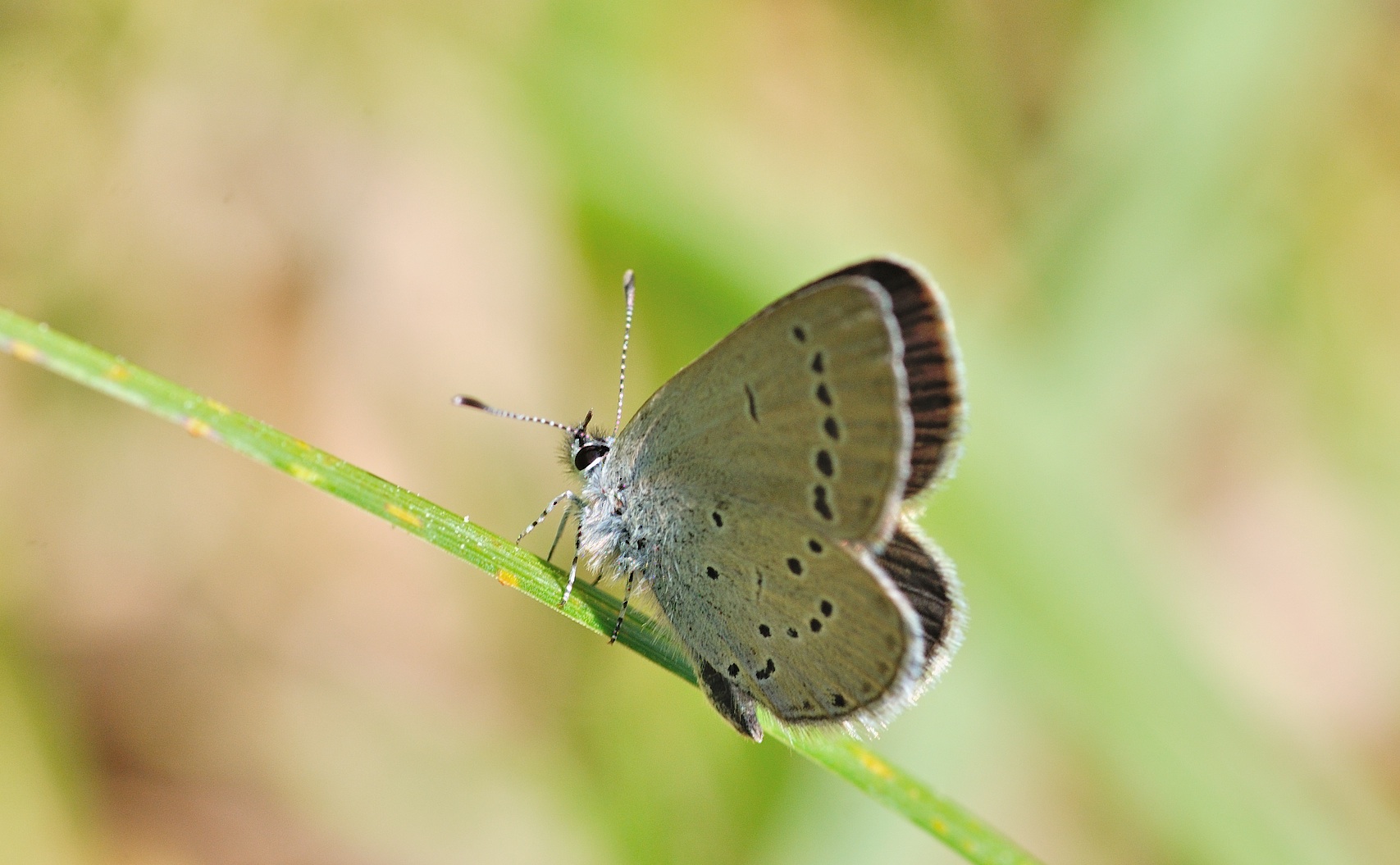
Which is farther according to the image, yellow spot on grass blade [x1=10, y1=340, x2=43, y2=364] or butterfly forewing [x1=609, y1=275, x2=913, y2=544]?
butterfly forewing [x1=609, y1=275, x2=913, y2=544]

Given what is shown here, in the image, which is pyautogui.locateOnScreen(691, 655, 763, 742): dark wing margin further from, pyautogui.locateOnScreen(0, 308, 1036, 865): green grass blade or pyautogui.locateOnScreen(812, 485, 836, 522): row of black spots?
pyautogui.locateOnScreen(812, 485, 836, 522): row of black spots

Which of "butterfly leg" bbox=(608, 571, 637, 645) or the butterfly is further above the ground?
the butterfly

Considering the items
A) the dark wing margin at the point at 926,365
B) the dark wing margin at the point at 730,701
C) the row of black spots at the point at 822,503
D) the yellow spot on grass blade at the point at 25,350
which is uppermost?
Result: the dark wing margin at the point at 926,365

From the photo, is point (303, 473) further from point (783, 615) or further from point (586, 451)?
point (783, 615)

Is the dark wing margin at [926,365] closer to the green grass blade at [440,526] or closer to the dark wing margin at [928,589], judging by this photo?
the dark wing margin at [928,589]

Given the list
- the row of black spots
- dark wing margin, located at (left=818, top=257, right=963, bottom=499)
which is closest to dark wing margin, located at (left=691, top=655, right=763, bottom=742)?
the row of black spots

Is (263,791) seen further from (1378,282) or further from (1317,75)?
(1378,282)

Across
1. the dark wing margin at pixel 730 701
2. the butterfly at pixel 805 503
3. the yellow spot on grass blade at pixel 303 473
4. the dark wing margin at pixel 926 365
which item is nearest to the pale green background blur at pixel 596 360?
the dark wing margin at pixel 730 701
